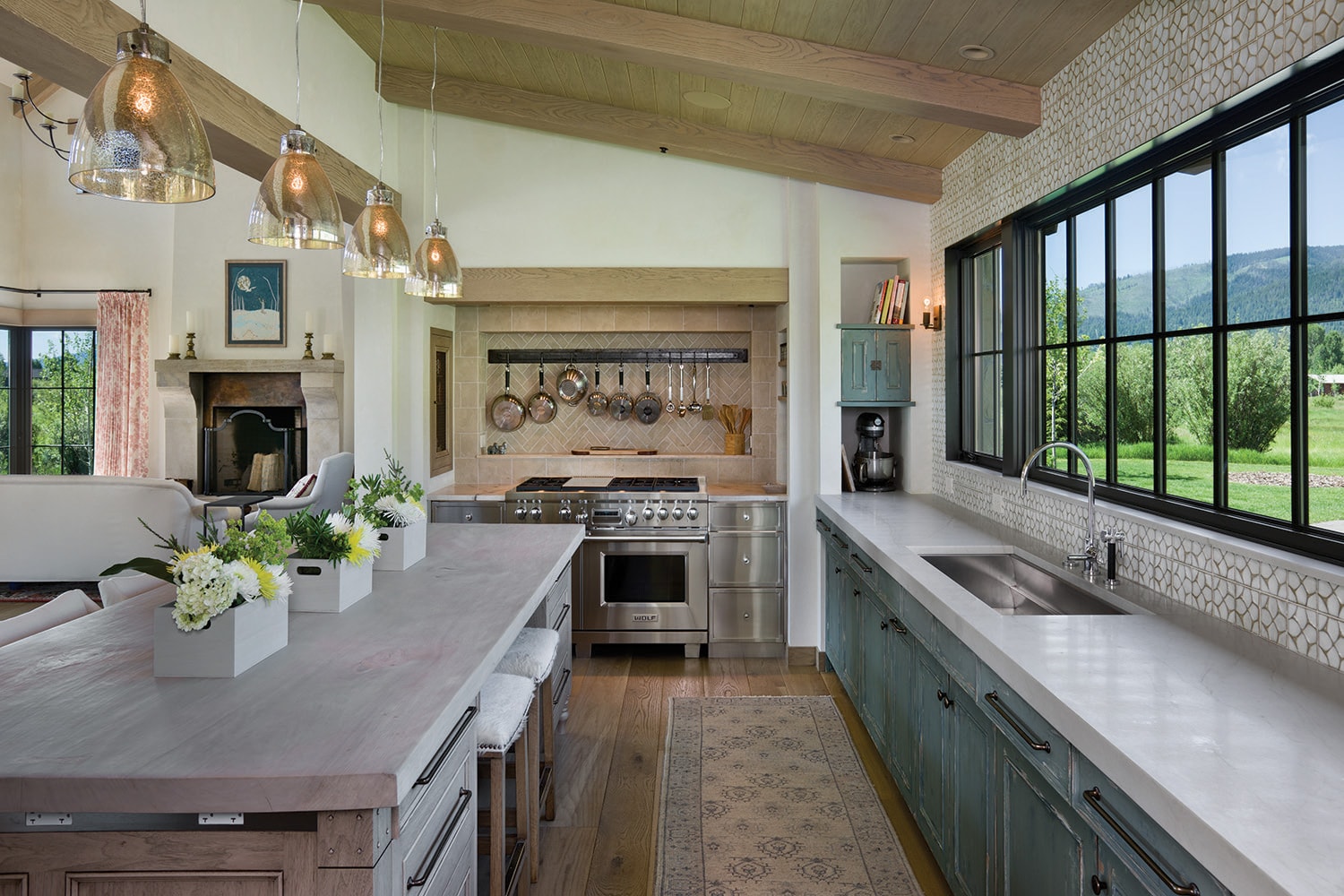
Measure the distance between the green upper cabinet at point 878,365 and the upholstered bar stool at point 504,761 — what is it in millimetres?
2841

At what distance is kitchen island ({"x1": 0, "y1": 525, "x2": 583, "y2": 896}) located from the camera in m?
1.32

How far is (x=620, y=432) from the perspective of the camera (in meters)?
5.97

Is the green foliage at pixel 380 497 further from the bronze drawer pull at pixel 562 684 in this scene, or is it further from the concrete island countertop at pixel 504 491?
the concrete island countertop at pixel 504 491

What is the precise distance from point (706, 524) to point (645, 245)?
1.68 metres

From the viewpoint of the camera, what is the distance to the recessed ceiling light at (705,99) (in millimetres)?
4105

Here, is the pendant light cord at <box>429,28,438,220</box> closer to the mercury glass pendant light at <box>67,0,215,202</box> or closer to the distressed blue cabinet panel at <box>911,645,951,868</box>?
the mercury glass pendant light at <box>67,0,215,202</box>

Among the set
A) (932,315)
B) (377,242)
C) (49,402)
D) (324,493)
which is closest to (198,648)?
(377,242)

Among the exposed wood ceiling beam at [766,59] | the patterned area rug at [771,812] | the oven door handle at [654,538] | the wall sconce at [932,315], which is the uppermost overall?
the exposed wood ceiling beam at [766,59]

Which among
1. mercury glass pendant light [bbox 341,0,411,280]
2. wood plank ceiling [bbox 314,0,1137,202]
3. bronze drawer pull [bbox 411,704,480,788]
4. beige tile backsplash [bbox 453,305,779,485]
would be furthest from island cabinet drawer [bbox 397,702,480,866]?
beige tile backsplash [bbox 453,305,779,485]

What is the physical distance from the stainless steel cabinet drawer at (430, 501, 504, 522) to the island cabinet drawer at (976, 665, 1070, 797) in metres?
3.55

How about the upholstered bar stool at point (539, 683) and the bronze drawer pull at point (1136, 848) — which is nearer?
the bronze drawer pull at point (1136, 848)

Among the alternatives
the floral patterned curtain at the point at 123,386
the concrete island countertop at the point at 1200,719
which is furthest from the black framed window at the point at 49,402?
the concrete island countertop at the point at 1200,719

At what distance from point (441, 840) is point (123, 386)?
26.6 ft

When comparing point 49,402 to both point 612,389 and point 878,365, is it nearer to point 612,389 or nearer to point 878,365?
point 612,389
